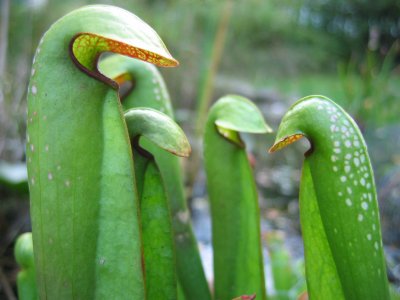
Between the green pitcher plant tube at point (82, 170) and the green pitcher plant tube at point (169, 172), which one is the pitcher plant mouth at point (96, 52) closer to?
the green pitcher plant tube at point (82, 170)

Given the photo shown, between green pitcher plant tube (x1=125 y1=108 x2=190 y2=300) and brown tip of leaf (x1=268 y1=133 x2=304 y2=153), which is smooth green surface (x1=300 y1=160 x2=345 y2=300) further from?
green pitcher plant tube (x1=125 y1=108 x2=190 y2=300)

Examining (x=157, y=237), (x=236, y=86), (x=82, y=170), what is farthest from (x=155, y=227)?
(x=236, y=86)

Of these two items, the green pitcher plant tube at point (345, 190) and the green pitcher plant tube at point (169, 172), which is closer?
the green pitcher plant tube at point (345, 190)

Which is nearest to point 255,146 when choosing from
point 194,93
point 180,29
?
point 194,93

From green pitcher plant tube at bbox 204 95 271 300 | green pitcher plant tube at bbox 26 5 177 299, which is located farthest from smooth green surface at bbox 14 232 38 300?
green pitcher plant tube at bbox 204 95 271 300

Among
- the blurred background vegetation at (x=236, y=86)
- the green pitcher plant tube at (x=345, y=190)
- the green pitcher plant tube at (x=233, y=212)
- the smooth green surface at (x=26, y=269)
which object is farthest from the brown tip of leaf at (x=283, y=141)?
the blurred background vegetation at (x=236, y=86)
